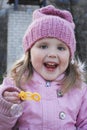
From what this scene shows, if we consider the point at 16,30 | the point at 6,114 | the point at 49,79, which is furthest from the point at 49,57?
the point at 16,30

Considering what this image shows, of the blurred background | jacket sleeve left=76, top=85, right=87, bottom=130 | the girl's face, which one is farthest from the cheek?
the blurred background

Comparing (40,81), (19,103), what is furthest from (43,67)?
(19,103)

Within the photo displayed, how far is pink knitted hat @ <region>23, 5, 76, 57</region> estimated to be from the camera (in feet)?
6.66

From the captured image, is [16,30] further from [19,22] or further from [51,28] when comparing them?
[51,28]

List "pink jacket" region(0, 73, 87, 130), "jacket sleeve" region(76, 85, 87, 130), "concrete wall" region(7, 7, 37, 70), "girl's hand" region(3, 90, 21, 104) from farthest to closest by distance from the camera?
"concrete wall" region(7, 7, 37, 70), "jacket sleeve" region(76, 85, 87, 130), "pink jacket" region(0, 73, 87, 130), "girl's hand" region(3, 90, 21, 104)

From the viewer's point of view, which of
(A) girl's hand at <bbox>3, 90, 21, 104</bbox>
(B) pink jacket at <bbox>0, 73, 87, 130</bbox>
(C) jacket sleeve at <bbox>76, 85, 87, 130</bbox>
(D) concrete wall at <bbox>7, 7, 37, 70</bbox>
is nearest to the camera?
(A) girl's hand at <bbox>3, 90, 21, 104</bbox>

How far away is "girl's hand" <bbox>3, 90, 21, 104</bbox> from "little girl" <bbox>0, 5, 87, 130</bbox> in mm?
57

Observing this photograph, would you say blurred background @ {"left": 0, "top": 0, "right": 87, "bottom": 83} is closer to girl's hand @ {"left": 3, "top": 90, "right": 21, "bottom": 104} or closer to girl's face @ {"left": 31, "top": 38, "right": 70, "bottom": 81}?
girl's face @ {"left": 31, "top": 38, "right": 70, "bottom": 81}

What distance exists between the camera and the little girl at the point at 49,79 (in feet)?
6.37

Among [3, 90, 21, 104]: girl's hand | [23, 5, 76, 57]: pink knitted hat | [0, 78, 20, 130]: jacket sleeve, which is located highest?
[23, 5, 76, 57]: pink knitted hat

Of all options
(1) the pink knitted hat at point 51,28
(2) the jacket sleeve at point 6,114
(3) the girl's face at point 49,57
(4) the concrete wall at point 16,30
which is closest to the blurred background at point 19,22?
(4) the concrete wall at point 16,30

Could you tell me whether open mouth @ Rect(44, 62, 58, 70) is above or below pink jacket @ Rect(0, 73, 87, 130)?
above

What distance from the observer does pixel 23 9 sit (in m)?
11.1

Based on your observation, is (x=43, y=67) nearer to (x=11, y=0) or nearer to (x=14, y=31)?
(x=14, y=31)
